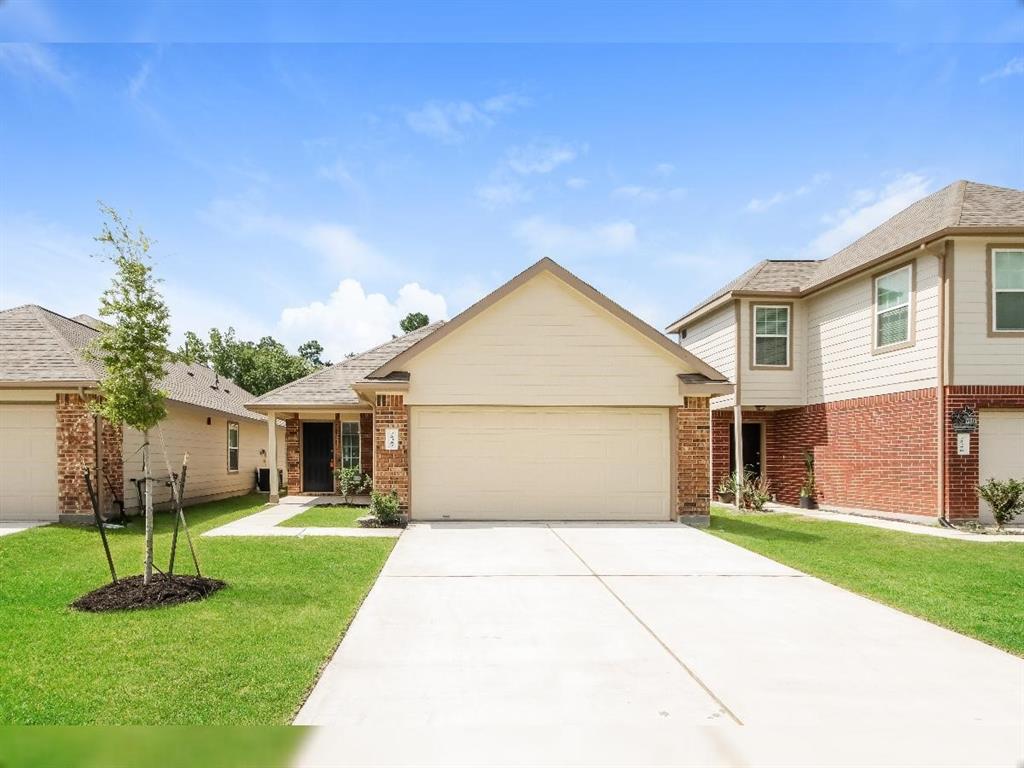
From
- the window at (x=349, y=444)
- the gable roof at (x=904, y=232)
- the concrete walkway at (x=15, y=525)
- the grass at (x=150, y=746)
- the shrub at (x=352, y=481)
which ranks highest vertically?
the gable roof at (x=904, y=232)

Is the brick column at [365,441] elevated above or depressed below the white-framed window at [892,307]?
below

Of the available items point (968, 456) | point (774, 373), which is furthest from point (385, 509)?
point (968, 456)

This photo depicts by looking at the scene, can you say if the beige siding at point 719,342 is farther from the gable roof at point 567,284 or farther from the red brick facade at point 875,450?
the gable roof at point 567,284

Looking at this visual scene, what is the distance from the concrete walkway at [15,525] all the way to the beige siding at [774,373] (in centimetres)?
1563

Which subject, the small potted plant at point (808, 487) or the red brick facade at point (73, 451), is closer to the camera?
the red brick facade at point (73, 451)

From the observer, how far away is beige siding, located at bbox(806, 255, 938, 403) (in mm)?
12297

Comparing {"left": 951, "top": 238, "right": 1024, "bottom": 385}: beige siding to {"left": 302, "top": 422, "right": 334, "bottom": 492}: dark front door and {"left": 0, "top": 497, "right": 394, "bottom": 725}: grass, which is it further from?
{"left": 302, "top": 422, "right": 334, "bottom": 492}: dark front door

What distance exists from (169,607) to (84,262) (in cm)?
396

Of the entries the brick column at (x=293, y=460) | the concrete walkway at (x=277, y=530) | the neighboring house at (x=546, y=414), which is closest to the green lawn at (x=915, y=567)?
the neighboring house at (x=546, y=414)

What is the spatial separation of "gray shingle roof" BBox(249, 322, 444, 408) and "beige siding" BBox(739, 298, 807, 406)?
7845 millimetres

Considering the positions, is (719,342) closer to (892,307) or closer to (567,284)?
(892,307)

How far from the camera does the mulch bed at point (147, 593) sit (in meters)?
6.30

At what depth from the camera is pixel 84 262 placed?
708 centimetres

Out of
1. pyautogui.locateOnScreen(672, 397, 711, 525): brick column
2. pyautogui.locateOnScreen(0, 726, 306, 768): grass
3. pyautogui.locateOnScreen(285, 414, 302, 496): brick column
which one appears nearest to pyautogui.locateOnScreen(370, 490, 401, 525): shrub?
pyautogui.locateOnScreen(672, 397, 711, 525): brick column
